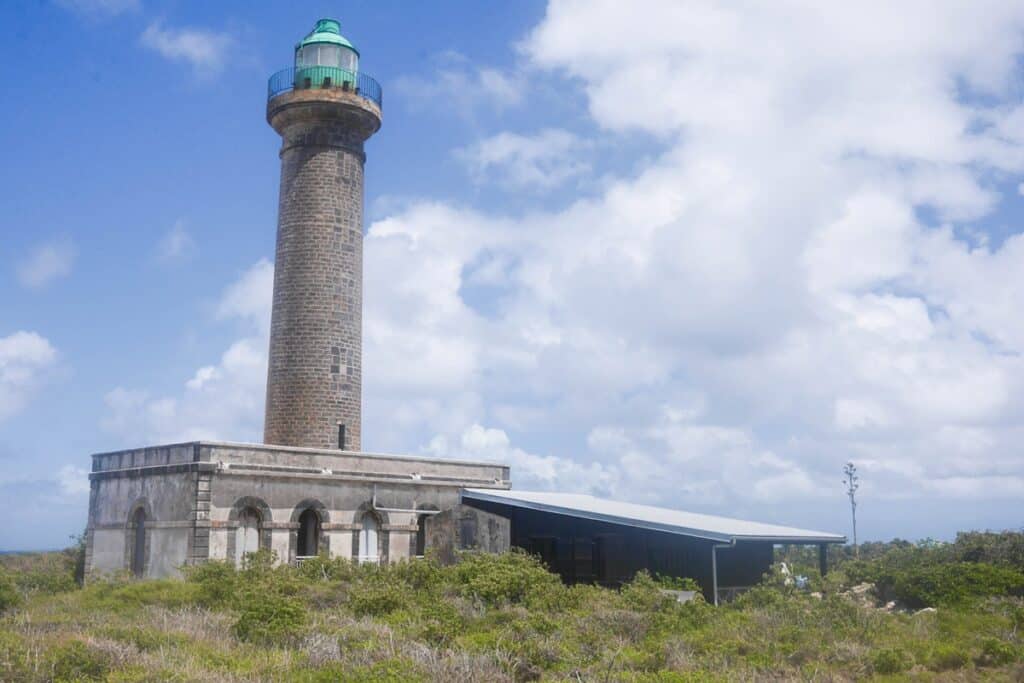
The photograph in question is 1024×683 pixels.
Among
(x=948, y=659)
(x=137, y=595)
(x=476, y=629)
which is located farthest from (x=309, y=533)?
(x=948, y=659)

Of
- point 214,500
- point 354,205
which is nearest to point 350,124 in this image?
point 354,205

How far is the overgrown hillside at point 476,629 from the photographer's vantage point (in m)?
11.4

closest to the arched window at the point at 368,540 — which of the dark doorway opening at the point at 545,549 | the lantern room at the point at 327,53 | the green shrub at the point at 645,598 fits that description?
the dark doorway opening at the point at 545,549

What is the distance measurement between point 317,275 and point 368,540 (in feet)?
23.1

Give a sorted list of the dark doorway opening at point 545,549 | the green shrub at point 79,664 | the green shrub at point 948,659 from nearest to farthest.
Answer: the green shrub at point 79,664, the green shrub at point 948,659, the dark doorway opening at point 545,549

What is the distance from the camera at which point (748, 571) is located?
21.9 m

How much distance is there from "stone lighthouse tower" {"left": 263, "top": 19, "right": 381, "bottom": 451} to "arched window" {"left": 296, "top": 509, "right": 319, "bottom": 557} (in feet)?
6.74

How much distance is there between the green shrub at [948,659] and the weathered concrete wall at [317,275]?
1562 cm

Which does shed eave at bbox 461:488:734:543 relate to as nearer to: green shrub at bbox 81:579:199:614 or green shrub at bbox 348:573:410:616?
green shrub at bbox 348:573:410:616

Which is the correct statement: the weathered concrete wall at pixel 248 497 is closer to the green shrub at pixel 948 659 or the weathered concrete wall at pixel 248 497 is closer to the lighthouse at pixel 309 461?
the lighthouse at pixel 309 461

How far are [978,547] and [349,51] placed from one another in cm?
2197

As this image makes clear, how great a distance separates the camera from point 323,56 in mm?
26797

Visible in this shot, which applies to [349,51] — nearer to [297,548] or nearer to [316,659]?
[297,548]

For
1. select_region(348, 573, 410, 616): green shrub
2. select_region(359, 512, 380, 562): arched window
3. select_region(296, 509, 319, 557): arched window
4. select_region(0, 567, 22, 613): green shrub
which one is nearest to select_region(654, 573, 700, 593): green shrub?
select_region(348, 573, 410, 616): green shrub
